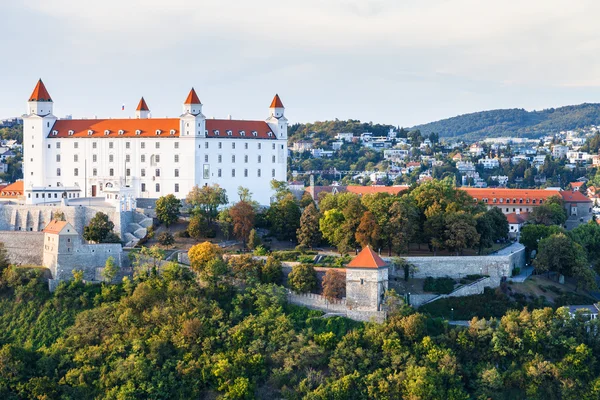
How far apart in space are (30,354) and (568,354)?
84.0ft

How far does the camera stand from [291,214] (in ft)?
172

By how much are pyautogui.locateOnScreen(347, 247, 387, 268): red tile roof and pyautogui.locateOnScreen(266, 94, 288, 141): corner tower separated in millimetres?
20091

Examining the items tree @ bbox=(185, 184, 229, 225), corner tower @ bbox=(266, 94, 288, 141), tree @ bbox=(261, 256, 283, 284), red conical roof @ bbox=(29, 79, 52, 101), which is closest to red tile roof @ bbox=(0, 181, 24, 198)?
red conical roof @ bbox=(29, 79, 52, 101)

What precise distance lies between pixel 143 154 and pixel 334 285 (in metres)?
21.0

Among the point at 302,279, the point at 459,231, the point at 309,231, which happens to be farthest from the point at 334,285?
the point at 459,231

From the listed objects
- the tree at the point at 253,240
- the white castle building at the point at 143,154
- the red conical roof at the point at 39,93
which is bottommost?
the tree at the point at 253,240

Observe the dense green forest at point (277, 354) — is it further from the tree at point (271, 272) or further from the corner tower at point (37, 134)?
the corner tower at point (37, 134)

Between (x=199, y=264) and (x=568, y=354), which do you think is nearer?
(x=568, y=354)

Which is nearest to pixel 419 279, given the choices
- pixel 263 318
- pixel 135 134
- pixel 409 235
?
pixel 409 235

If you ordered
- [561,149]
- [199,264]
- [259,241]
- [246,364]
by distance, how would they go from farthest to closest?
[561,149]
[259,241]
[199,264]
[246,364]

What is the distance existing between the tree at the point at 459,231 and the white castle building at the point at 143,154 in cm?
1659

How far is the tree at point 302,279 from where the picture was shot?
44531 millimetres

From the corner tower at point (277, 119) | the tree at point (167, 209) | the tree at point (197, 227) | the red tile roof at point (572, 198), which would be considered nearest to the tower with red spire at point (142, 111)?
the corner tower at point (277, 119)

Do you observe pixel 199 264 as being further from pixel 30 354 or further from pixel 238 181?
pixel 238 181
